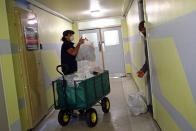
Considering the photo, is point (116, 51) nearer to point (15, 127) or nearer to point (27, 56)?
point (27, 56)

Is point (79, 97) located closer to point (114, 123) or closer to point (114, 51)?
point (114, 123)

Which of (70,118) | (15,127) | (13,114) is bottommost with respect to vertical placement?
(70,118)

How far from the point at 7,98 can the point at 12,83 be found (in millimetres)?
245

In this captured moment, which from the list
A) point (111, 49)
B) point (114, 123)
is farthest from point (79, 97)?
point (111, 49)

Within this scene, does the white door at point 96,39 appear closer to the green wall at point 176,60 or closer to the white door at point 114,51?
the white door at point 114,51

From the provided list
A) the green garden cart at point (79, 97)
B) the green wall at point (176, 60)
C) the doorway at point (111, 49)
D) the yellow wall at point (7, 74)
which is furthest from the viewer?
the doorway at point (111, 49)

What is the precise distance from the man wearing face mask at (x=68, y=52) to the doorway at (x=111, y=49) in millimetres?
4990

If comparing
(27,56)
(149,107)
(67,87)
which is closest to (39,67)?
(27,56)

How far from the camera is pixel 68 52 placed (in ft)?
13.9

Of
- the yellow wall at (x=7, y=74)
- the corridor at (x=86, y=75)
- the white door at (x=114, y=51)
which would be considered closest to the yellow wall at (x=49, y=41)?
the corridor at (x=86, y=75)

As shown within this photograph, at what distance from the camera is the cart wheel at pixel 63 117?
3.99 metres

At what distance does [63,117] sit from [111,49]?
18.3 feet

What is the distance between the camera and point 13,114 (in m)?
3.12

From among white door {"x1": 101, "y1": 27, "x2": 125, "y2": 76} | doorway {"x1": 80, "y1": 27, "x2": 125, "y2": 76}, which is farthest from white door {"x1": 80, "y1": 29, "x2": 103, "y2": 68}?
white door {"x1": 101, "y1": 27, "x2": 125, "y2": 76}
